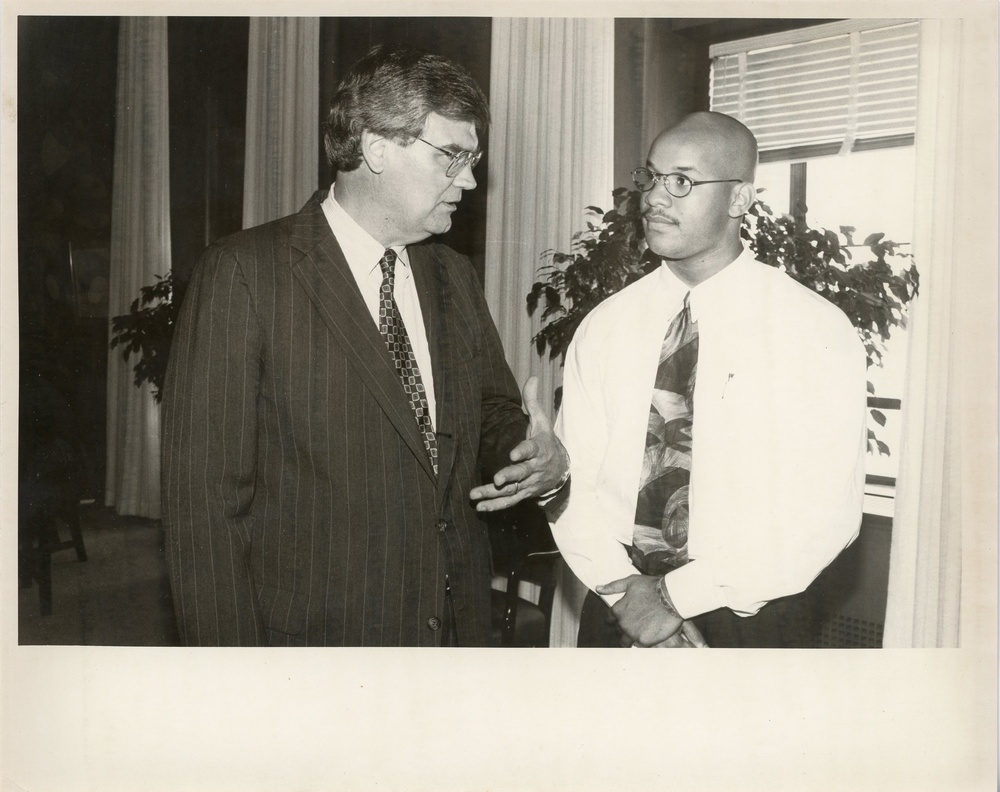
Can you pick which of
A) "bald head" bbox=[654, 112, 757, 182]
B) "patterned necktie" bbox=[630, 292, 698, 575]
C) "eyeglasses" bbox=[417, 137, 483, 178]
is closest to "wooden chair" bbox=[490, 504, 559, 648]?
"patterned necktie" bbox=[630, 292, 698, 575]

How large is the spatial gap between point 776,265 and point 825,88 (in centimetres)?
50

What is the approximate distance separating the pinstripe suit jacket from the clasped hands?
1.35 feet

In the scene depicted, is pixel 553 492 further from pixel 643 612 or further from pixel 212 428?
pixel 212 428

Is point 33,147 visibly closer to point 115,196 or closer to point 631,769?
point 115,196

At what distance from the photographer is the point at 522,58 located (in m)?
2.39

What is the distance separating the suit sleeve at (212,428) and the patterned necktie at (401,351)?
0.32 meters

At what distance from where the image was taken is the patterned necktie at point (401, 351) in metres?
2.20

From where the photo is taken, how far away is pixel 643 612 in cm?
237

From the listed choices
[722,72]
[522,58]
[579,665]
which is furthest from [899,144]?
[579,665]

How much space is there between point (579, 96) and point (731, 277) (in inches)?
25.9

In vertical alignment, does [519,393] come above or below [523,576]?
above

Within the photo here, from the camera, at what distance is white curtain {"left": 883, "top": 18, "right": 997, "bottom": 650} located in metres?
2.33

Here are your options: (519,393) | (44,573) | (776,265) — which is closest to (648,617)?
(519,393)

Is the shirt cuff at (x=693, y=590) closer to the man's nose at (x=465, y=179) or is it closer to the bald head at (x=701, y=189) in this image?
the bald head at (x=701, y=189)
